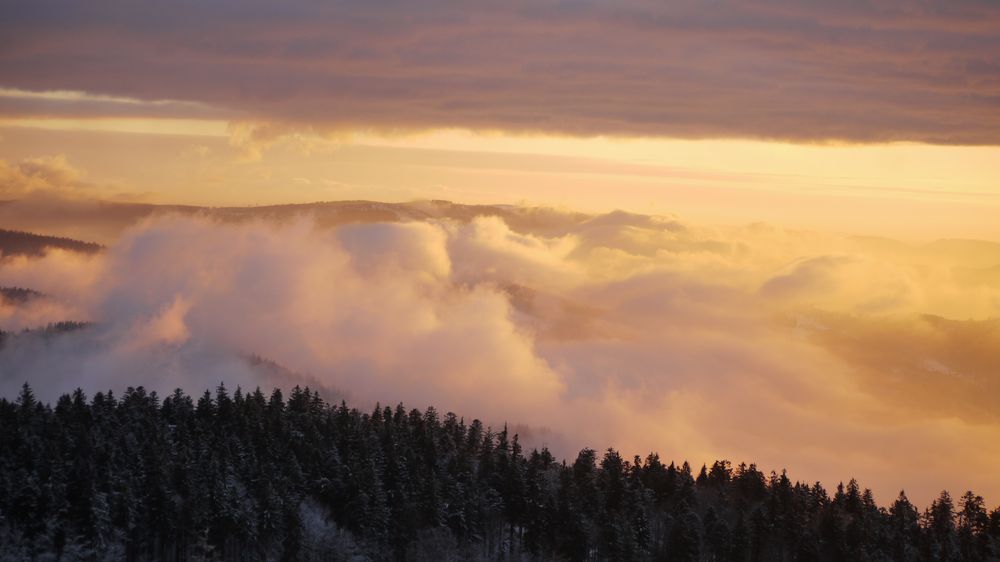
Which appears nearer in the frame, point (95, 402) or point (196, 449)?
point (196, 449)

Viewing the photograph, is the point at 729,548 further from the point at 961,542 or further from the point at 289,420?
the point at 289,420

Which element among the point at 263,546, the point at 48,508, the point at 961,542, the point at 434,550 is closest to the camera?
the point at 48,508

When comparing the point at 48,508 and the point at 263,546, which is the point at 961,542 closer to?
the point at 263,546

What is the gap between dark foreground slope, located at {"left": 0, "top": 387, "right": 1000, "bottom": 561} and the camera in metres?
126

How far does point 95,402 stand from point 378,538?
52840 millimetres

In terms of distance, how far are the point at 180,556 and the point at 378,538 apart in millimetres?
26120

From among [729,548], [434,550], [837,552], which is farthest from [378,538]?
[837,552]

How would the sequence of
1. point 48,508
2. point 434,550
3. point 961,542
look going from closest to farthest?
point 48,508
point 434,550
point 961,542

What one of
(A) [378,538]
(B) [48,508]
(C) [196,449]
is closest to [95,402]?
(C) [196,449]

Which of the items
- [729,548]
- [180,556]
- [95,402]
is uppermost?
[95,402]

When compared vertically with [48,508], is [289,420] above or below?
above

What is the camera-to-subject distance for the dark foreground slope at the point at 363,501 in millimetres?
125688

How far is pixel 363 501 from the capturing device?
→ 5408 inches

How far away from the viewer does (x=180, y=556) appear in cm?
12769
